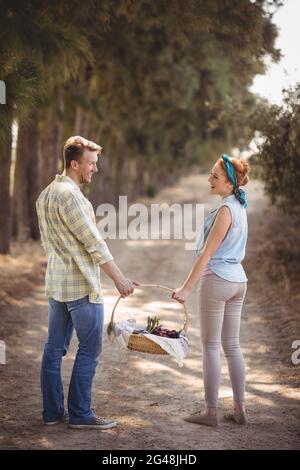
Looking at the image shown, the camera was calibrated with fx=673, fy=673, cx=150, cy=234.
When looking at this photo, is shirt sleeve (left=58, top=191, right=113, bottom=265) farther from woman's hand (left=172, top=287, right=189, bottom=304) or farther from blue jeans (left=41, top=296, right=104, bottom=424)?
woman's hand (left=172, top=287, right=189, bottom=304)

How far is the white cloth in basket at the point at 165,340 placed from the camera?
510cm

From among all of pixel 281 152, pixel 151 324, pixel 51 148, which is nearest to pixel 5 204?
pixel 51 148

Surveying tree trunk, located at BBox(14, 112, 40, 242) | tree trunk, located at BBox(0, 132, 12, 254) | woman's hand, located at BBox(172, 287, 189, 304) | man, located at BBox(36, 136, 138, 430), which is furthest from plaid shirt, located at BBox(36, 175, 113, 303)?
tree trunk, located at BBox(14, 112, 40, 242)

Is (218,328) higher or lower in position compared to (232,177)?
lower

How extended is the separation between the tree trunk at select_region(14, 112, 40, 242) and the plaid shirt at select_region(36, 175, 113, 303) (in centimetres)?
1222

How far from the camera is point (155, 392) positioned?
6.12 m

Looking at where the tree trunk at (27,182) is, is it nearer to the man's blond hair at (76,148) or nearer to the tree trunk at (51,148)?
the tree trunk at (51,148)

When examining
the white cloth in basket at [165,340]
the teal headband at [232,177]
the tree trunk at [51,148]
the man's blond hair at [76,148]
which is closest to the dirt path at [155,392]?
the white cloth in basket at [165,340]

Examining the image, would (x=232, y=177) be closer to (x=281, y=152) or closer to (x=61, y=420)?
(x=61, y=420)

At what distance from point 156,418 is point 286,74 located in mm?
7140

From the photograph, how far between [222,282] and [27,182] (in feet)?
42.0

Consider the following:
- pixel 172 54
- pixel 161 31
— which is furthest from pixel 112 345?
pixel 172 54
